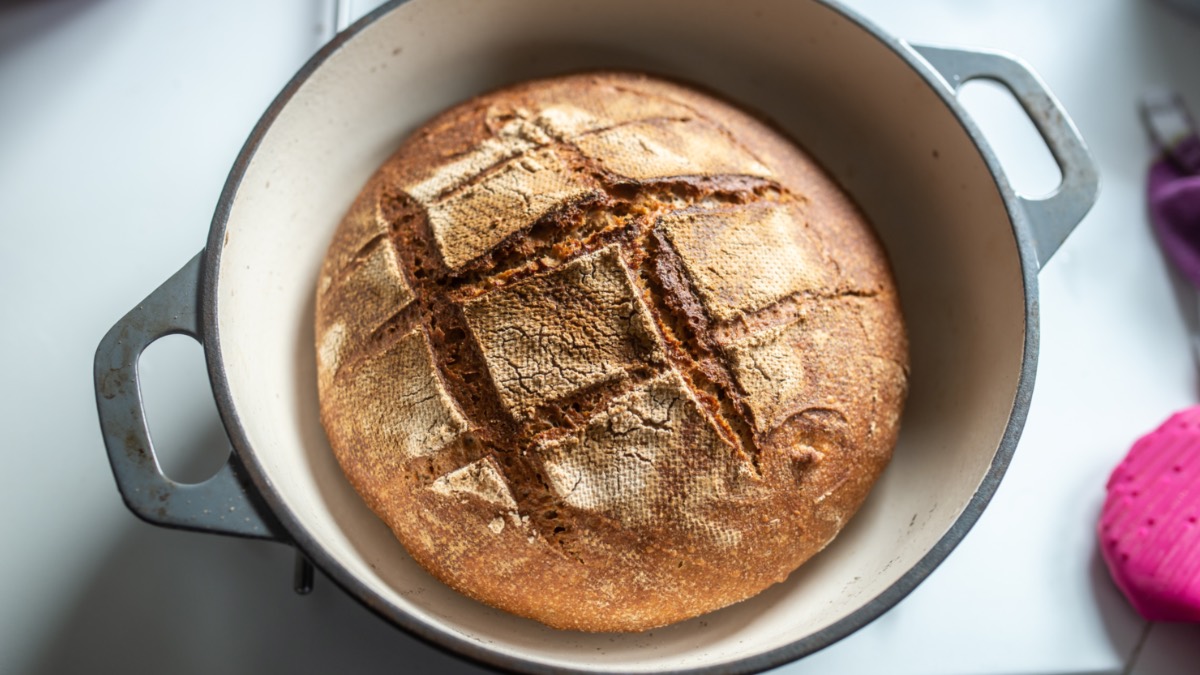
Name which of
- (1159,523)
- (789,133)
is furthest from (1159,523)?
(789,133)

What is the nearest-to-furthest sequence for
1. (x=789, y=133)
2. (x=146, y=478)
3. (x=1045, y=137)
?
(x=146, y=478) → (x=1045, y=137) → (x=789, y=133)

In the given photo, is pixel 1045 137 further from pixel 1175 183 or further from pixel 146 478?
pixel 146 478

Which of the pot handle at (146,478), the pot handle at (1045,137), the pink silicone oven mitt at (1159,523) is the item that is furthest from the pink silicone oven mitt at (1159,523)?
the pot handle at (146,478)

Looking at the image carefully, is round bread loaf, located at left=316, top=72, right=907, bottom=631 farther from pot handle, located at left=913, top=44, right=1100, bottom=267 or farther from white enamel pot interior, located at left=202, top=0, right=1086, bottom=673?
pot handle, located at left=913, top=44, right=1100, bottom=267

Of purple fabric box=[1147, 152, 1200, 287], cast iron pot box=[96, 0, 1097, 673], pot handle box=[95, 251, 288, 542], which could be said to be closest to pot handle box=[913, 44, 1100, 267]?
cast iron pot box=[96, 0, 1097, 673]

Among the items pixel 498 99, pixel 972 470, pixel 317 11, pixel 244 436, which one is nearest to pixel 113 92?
pixel 317 11

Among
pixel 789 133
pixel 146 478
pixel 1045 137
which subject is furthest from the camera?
pixel 789 133

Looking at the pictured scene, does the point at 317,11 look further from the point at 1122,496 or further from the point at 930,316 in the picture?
the point at 1122,496
